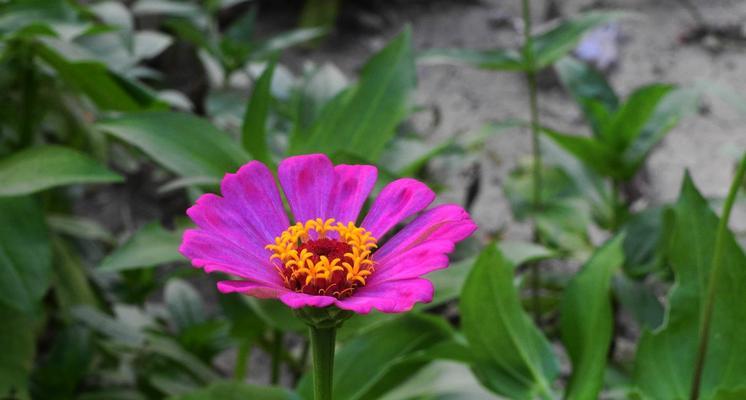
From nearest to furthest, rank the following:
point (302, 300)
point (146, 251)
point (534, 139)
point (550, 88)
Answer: point (302, 300) < point (146, 251) < point (534, 139) < point (550, 88)

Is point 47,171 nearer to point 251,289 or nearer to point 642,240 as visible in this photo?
point 251,289

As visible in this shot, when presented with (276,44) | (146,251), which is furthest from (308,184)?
(276,44)

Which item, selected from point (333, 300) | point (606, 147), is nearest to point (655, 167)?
point (606, 147)

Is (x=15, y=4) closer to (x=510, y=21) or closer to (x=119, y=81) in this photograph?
(x=119, y=81)

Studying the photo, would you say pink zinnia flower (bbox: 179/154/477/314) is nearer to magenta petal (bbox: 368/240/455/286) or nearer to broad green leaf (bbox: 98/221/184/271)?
magenta petal (bbox: 368/240/455/286)

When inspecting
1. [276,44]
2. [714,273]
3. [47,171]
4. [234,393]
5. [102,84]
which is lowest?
[234,393]

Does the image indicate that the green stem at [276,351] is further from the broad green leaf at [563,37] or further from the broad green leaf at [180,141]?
the broad green leaf at [563,37]

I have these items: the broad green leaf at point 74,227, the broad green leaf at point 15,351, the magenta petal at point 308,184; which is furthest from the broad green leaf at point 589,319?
the broad green leaf at point 74,227

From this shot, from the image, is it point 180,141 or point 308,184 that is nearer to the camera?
point 308,184

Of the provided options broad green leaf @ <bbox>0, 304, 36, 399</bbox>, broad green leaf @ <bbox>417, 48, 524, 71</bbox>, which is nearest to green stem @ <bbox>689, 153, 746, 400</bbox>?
broad green leaf @ <bbox>417, 48, 524, 71</bbox>
